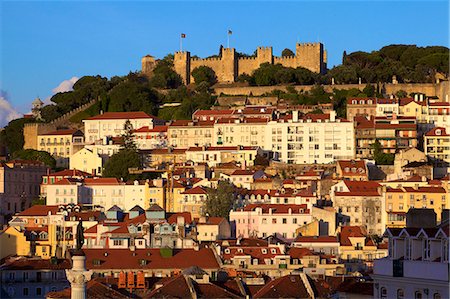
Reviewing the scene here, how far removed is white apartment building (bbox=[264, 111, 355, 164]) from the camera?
78.9 m

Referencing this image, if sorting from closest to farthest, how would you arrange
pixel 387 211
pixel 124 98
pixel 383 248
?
pixel 383 248
pixel 387 211
pixel 124 98

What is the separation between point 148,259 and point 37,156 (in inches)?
1480

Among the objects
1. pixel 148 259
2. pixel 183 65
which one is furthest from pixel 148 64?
pixel 148 259

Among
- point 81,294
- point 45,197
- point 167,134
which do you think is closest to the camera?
point 81,294

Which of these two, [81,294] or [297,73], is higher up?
[297,73]

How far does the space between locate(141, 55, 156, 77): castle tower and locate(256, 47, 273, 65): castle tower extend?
766 cm

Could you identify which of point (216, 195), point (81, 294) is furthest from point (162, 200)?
point (81, 294)

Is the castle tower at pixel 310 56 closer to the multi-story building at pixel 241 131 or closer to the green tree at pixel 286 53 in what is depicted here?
the green tree at pixel 286 53

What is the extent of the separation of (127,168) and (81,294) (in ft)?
181

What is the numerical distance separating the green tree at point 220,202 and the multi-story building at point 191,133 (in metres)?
16.3

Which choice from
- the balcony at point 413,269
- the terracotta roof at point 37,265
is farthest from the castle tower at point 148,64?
the balcony at point 413,269

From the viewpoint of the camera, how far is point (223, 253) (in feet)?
164

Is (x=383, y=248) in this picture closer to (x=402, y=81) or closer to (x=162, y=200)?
(x=162, y=200)

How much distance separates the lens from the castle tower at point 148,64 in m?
102
